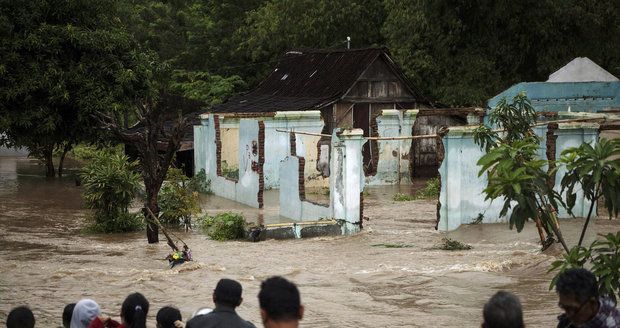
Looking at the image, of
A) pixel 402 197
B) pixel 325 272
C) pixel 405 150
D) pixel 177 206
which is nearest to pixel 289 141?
pixel 405 150

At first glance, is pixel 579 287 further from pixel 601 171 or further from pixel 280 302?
pixel 601 171

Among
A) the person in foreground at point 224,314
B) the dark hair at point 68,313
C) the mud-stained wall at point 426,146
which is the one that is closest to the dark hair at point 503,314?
the person in foreground at point 224,314

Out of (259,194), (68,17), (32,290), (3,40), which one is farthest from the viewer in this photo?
(259,194)

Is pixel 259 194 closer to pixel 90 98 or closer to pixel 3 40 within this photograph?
pixel 90 98

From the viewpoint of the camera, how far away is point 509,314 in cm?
552

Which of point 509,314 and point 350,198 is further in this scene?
point 350,198

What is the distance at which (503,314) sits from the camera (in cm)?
551

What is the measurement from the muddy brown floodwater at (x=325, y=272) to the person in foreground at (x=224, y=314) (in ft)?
22.5

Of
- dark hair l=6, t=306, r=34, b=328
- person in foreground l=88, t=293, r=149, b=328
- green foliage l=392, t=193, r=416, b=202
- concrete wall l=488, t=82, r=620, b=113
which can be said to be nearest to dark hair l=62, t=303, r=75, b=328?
person in foreground l=88, t=293, r=149, b=328

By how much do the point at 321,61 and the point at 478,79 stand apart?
5551 millimetres

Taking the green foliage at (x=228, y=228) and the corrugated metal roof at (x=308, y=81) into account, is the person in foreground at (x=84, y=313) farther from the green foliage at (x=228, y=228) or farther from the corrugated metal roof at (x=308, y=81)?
the corrugated metal roof at (x=308, y=81)

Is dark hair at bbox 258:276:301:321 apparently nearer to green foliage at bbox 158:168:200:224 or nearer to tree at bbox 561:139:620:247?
tree at bbox 561:139:620:247

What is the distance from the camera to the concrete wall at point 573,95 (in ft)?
91.2

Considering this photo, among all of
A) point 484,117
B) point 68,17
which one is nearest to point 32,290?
point 68,17
